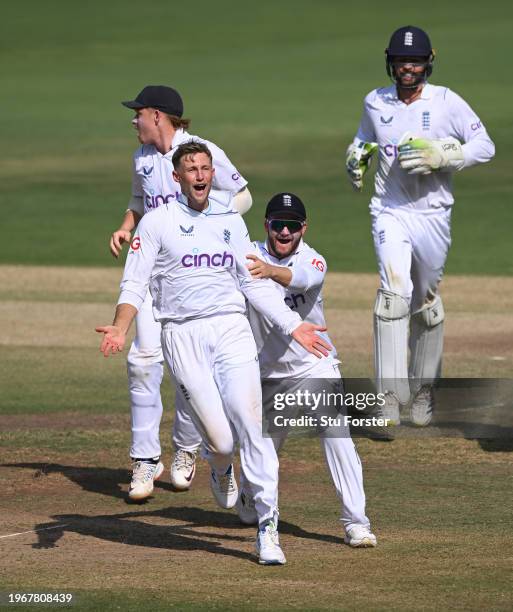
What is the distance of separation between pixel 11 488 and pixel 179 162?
2.73m

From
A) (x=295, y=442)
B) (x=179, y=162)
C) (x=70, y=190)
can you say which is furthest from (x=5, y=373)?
(x=70, y=190)

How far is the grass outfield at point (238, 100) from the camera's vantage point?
25.4 metres

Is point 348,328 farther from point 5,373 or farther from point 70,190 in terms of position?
point 70,190

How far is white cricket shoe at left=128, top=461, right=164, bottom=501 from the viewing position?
9.28m

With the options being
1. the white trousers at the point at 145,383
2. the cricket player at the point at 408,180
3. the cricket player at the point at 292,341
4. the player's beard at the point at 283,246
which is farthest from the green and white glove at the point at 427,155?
the player's beard at the point at 283,246

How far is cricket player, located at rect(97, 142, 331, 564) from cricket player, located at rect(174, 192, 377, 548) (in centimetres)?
16

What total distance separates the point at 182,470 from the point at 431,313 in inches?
121

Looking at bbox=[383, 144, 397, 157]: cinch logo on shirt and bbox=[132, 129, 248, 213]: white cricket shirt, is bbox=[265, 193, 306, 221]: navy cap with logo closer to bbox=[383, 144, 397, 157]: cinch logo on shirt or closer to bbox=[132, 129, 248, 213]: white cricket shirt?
bbox=[132, 129, 248, 213]: white cricket shirt

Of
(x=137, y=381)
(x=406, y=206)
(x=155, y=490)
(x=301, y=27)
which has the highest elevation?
(x=301, y=27)

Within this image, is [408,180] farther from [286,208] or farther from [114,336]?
[114,336]

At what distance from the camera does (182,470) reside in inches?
377

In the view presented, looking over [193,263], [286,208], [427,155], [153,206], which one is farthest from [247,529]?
[427,155]

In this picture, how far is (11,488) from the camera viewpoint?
9617 mm

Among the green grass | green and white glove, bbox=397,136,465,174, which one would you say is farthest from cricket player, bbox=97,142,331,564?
the green grass
